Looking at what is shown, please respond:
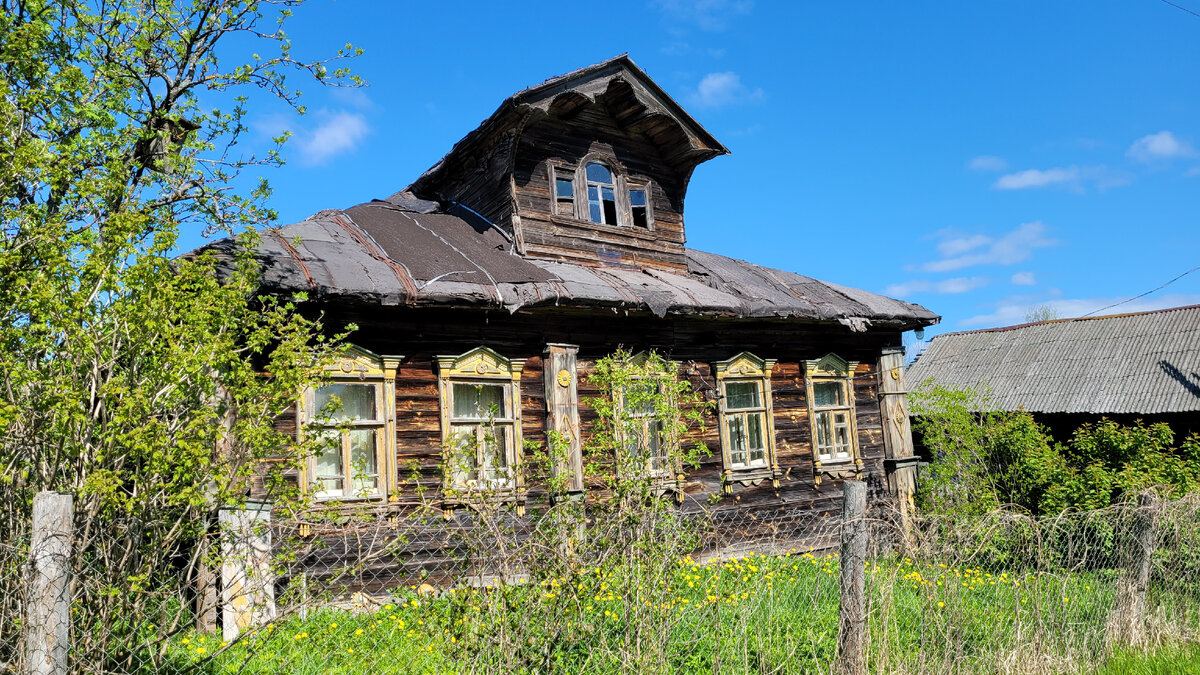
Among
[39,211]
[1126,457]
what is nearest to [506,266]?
[39,211]

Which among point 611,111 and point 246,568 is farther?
point 611,111

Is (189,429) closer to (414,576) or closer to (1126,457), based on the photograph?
(414,576)


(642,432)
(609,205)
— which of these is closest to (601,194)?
(609,205)

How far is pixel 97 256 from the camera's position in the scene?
400 cm

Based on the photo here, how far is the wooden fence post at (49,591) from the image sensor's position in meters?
2.94

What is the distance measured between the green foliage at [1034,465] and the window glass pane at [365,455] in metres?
7.89

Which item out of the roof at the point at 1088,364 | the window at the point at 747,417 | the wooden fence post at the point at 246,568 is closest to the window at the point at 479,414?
the wooden fence post at the point at 246,568

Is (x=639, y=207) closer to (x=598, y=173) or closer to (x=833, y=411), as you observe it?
(x=598, y=173)

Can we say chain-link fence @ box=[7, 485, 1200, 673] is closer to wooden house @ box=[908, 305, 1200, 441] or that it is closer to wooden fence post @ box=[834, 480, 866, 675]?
wooden fence post @ box=[834, 480, 866, 675]

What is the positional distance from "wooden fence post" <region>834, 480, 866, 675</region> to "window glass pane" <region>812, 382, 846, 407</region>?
7401 mm

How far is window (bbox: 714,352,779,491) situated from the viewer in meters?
10.6

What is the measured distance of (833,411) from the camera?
1176 centimetres

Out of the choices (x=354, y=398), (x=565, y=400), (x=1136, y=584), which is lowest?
(x=1136, y=584)

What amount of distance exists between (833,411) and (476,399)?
19.0 feet
